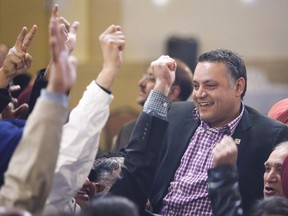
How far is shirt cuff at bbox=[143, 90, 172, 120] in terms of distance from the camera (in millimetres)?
3289

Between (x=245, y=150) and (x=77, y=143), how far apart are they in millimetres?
1034

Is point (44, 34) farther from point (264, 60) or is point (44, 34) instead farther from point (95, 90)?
point (95, 90)

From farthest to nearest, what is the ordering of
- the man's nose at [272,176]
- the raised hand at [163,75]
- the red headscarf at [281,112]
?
the red headscarf at [281,112] < the man's nose at [272,176] < the raised hand at [163,75]

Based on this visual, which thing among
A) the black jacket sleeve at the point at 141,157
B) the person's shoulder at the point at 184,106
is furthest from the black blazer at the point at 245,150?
the black jacket sleeve at the point at 141,157

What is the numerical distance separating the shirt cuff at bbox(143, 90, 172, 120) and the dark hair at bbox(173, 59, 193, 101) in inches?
70.6

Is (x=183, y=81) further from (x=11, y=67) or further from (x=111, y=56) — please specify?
(x=111, y=56)

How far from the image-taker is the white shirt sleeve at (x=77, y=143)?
9.68 ft

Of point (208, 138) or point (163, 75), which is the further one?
point (208, 138)

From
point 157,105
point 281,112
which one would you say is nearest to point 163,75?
point 157,105

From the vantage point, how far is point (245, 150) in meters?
3.74

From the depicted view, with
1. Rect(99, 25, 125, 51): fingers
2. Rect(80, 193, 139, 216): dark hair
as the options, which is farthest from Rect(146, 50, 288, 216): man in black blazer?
Rect(80, 193, 139, 216): dark hair

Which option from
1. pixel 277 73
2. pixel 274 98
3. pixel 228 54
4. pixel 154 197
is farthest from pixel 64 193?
pixel 277 73

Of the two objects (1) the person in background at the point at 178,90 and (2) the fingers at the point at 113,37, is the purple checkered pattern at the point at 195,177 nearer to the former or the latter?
(2) the fingers at the point at 113,37

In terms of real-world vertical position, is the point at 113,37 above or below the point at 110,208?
above
